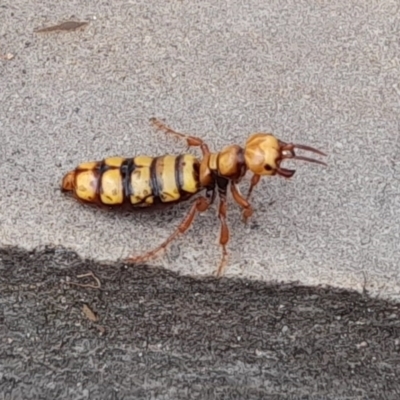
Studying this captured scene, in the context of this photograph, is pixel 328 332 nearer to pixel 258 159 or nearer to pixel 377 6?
pixel 258 159

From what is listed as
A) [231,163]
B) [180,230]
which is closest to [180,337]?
[180,230]

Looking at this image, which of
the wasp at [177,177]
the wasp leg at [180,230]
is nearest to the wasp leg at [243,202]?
the wasp at [177,177]

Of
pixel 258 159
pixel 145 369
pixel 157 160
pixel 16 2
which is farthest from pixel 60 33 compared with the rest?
pixel 145 369

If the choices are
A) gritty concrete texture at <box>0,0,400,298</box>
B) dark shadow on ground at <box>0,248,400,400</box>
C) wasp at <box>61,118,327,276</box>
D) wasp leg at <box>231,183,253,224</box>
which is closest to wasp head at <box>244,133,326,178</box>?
wasp at <box>61,118,327,276</box>

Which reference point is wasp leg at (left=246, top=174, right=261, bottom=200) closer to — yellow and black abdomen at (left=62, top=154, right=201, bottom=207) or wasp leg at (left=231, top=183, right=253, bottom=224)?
wasp leg at (left=231, top=183, right=253, bottom=224)

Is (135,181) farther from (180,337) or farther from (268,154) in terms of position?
(180,337)

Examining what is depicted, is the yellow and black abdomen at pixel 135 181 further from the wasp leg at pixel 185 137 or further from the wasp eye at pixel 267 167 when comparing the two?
the wasp eye at pixel 267 167

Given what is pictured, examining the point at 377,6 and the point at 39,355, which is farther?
the point at 377,6
